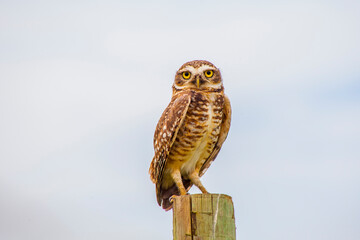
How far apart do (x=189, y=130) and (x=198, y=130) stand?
11 cm

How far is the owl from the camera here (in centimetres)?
672

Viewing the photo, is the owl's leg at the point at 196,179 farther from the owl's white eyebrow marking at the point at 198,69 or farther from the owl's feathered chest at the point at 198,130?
the owl's white eyebrow marking at the point at 198,69

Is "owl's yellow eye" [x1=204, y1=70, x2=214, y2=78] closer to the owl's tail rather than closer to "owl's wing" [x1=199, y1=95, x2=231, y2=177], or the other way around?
"owl's wing" [x1=199, y1=95, x2=231, y2=177]

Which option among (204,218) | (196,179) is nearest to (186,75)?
(196,179)

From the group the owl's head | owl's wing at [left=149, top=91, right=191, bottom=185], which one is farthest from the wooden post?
the owl's head

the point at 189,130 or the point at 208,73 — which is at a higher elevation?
the point at 208,73

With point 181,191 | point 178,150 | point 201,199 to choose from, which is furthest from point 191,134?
point 201,199

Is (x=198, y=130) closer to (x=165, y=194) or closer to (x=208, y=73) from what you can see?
(x=208, y=73)

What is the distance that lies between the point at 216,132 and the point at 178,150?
55 cm

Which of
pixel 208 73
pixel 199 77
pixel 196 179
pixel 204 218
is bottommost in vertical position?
pixel 204 218

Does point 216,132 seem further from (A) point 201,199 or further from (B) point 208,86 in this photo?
(A) point 201,199

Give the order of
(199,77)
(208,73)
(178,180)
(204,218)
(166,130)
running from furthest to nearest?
(208,73) < (199,77) < (178,180) < (166,130) < (204,218)

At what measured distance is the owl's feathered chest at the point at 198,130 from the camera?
6730 mm

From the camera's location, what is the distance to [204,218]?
4.32m
